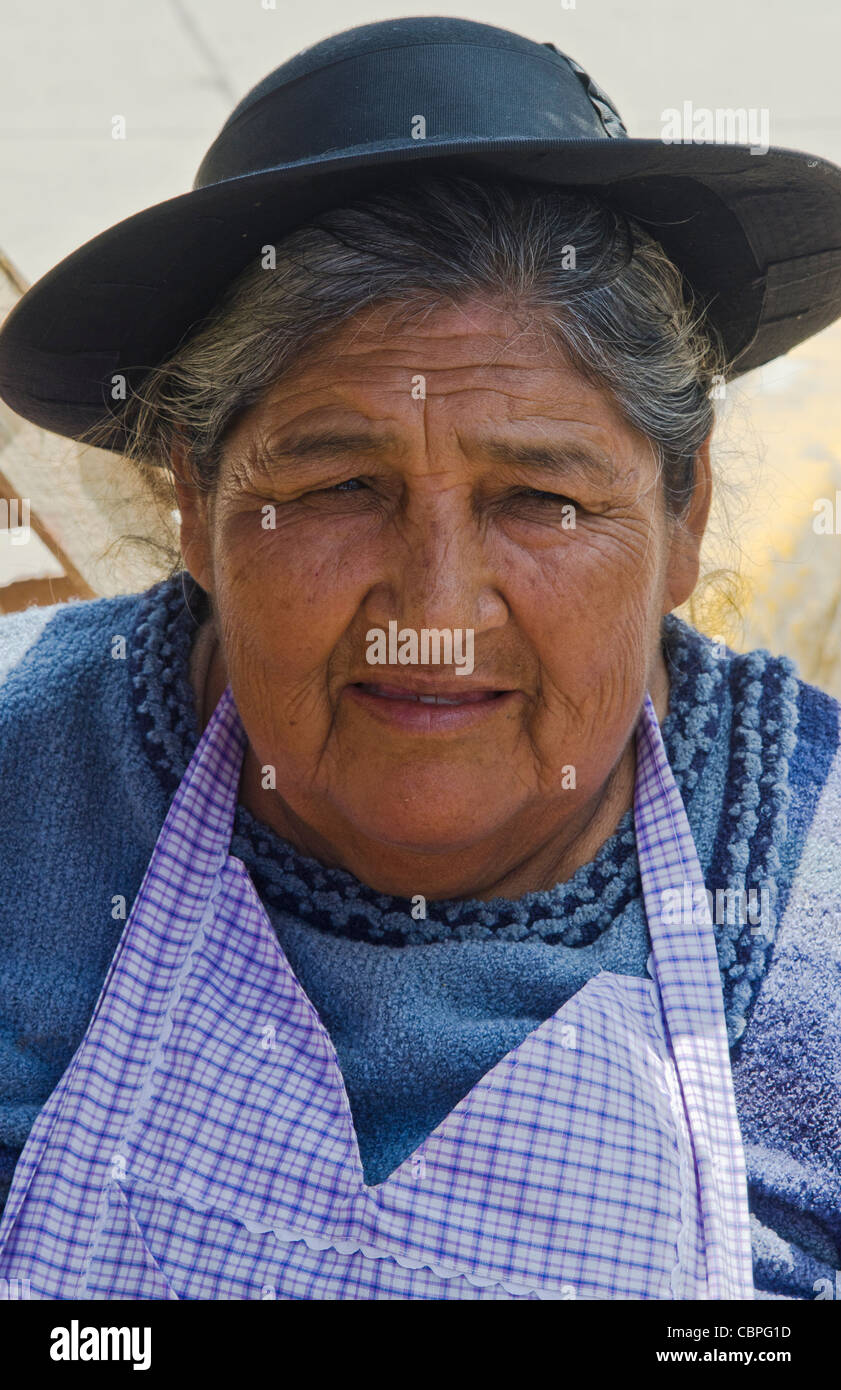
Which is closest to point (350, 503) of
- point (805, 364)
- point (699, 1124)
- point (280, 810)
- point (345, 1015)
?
point (280, 810)

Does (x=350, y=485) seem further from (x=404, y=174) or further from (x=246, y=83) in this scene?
(x=246, y=83)

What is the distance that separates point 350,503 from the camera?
1.72 metres

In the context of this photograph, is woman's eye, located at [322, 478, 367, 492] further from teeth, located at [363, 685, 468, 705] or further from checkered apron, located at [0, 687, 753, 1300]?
checkered apron, located at [0, 687, 753, 1300]

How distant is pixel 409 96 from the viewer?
168 centimetres

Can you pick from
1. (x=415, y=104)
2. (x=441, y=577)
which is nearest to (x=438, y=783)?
(x=441, y=577)

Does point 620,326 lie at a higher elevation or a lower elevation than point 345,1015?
higher

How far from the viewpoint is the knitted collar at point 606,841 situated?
1953 mm

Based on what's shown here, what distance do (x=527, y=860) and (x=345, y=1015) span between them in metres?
0.34

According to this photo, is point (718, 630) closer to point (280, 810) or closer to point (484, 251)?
point (280, 810)

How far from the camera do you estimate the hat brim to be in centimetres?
161

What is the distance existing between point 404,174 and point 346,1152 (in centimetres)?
124

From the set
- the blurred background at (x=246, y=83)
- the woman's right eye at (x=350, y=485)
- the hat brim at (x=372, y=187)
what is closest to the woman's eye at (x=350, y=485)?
the woman's right eye at (x=350, y=485)

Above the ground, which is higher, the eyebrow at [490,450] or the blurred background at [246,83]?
the blurred background at [246,83]

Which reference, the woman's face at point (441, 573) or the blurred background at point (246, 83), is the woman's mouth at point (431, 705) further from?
the blurred background at point (246, 83)
